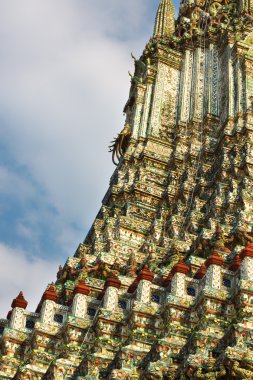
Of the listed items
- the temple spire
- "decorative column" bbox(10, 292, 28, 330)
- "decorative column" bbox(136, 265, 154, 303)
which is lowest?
"decorative column" bbox(10, 292, 28, 330)

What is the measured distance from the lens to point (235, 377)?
46.2 feet

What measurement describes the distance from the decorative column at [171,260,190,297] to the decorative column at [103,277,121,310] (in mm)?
1543

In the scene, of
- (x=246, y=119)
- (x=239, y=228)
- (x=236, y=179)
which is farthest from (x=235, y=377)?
(x=246, y=119)

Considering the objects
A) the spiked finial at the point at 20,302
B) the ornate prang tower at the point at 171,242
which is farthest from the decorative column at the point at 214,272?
the spiked finial at the point at 20,302

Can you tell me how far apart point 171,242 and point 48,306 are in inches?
263

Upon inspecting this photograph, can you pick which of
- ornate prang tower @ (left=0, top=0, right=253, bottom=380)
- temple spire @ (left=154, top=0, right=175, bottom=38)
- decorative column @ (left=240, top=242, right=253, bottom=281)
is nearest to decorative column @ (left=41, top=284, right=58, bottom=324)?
ornate prang tower @ (left=0, top=0, right=253, bottom=380)

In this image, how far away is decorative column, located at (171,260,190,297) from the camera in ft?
60.8

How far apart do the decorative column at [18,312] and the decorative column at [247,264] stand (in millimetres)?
6138

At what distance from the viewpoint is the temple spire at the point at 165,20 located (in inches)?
1751

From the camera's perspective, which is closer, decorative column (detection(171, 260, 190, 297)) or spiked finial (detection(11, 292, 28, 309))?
decorative column (detection(171, 260, 190, 297))

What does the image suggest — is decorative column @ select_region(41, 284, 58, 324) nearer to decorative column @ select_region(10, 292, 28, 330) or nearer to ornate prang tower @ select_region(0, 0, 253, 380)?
ornate prang tower @ select_region(0, 0, 253, 380)

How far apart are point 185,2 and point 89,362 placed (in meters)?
34.5

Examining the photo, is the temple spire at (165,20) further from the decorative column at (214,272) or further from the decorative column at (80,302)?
the decorative column at (214,272)

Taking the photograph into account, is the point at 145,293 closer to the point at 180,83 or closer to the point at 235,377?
the point at 235,377
